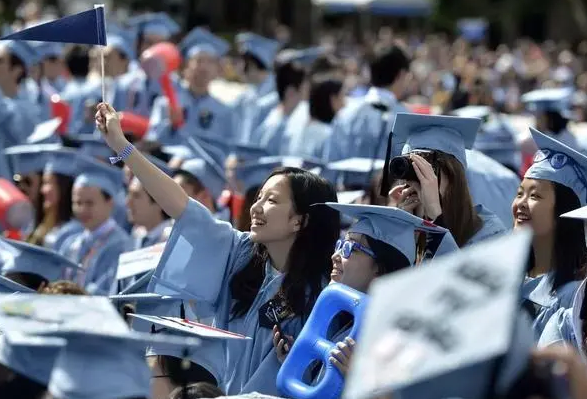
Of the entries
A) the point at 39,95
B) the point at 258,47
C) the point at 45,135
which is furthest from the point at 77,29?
the point at 258,47

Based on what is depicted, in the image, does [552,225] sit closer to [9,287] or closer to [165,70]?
[9,287]

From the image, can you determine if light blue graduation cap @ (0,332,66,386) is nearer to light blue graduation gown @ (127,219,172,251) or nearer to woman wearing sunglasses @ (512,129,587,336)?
woman wearing sunglasses @ (512,129,587,336)

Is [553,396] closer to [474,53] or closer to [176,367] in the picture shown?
[176,367]

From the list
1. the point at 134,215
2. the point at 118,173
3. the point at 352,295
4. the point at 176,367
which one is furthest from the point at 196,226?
the point at 118,173

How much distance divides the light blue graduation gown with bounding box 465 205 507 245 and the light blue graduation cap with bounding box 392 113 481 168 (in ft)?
0.71

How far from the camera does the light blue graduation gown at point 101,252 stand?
795 centimetres

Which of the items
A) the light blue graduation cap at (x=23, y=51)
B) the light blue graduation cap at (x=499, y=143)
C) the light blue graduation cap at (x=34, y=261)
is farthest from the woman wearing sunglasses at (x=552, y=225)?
the light blue graduation cap at (x=23, y=51)

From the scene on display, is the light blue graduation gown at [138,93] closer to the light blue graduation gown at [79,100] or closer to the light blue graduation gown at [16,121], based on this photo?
the light blue graduation gown at [79,100]

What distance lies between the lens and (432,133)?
571 cm

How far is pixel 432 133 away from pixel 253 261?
917 millimetres

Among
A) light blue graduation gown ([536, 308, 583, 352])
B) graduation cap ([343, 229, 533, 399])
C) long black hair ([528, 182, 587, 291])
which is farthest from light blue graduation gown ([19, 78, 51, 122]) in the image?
graduation cap ([343, 229, 533, 399])

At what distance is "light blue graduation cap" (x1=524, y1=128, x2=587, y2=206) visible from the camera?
5367mm

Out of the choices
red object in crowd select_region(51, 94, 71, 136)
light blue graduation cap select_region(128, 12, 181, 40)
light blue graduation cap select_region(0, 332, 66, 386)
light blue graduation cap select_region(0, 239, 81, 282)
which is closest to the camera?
light blue graduation cap select_region(0, 332, 66, 386)

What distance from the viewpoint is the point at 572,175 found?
5387 millimetres
